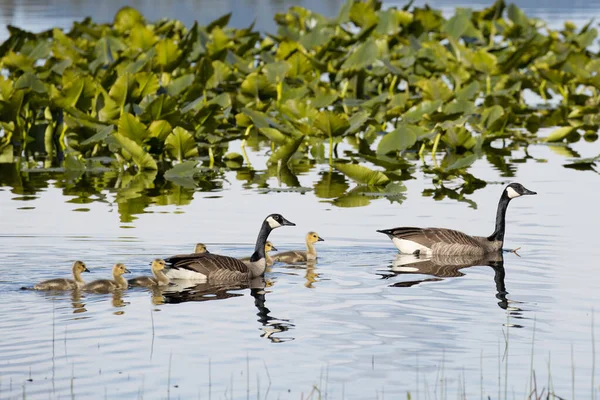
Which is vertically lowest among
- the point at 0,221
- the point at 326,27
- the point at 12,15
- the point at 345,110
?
the point at 0,221

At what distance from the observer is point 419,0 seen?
76938mm

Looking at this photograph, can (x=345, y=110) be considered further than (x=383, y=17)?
No

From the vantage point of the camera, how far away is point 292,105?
66.9 ft

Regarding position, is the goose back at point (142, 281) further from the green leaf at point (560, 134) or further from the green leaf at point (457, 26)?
the green leaf at point (457, 26)

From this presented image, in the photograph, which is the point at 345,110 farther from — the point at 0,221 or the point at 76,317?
the point at 76,317

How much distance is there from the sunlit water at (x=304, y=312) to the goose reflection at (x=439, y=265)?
94 millimetres

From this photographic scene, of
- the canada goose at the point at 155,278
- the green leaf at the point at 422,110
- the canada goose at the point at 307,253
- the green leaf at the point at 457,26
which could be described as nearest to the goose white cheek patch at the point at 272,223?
the canada goose at the point at 307,253

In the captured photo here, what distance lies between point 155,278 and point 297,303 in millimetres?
1733

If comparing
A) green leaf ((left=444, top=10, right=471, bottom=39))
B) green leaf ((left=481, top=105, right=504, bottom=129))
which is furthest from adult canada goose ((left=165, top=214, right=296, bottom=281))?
green leaf ((left=444, top=10, right=471, bottom=39))

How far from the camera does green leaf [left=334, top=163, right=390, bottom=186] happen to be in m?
18.0

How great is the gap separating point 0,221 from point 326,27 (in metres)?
16.3

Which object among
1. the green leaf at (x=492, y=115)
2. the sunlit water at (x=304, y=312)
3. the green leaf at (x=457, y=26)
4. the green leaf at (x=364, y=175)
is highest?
the green leaf at (x=457, y=26)

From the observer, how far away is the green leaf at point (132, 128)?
1861 centimetres

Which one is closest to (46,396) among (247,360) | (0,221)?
(247,360)
